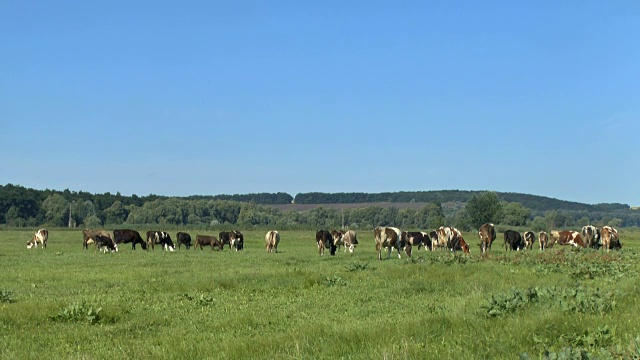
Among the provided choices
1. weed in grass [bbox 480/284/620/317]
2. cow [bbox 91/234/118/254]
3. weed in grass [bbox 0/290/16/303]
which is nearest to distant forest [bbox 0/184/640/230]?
cow [bbox 91/234/118/254]

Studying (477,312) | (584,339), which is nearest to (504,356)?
(584,339)

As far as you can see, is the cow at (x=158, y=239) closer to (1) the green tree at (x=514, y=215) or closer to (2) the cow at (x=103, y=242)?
(2) the cow at (x=103, y=242)

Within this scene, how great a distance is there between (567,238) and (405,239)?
75.0 feet

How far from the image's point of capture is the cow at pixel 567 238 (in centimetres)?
5377

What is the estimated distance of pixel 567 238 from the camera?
5503 cm

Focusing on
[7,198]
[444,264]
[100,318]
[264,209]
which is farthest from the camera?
[264,209]

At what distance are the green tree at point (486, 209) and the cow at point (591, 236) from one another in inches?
2787

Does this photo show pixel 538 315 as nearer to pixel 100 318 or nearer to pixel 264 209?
pixel 100 318

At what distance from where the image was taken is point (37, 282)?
2184 cm

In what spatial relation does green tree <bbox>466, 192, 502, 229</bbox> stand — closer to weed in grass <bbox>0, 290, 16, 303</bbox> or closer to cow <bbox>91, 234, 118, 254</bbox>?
cow <bbox>91, 234, 118, 254</bbox>

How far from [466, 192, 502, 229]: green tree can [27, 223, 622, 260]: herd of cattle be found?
64619 mm

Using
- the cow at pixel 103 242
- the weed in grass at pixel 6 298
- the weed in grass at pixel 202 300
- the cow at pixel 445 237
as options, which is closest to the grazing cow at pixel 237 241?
the cow at pixel 103 242

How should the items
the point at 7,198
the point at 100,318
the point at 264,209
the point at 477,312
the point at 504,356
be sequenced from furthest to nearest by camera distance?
the point at 264,209
the point at 7,198
the point at 100,318
the point at 477,312
the point at 504,356

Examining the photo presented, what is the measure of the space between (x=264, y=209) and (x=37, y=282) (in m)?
143
